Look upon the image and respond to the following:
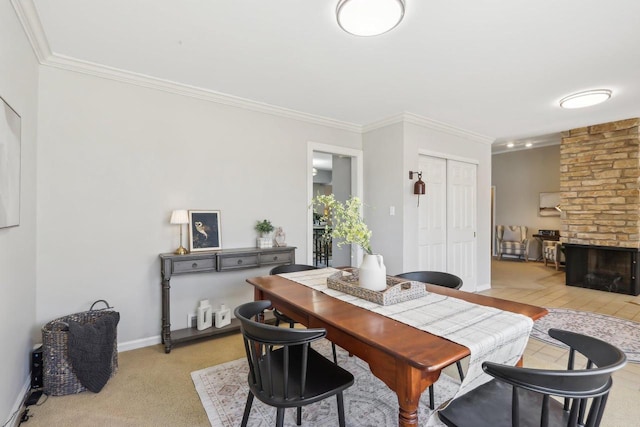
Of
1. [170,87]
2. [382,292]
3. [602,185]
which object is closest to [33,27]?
[170,87]

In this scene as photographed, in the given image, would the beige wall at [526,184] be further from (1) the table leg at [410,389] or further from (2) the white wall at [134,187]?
(1) the table leg at [410,389]

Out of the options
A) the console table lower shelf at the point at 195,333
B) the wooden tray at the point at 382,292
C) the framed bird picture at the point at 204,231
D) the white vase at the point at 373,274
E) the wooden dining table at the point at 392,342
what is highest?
the framed bird picture at the point at 204,231

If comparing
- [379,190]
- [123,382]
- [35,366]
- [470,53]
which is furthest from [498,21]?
[35,366]

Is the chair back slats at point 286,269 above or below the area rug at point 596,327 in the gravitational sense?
above

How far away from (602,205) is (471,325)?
16.8ft

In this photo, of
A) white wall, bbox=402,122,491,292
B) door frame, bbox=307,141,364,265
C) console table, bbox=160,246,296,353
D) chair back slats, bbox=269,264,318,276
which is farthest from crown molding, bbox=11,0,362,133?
chair back slats, bbox=269,264,318,276

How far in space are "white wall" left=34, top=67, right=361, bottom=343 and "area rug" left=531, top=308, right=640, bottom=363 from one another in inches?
123

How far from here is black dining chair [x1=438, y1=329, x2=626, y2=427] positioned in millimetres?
973

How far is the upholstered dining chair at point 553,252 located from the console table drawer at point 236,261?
21.4ft

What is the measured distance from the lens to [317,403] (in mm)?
2070

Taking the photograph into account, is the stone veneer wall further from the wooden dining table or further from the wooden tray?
the wooden tray

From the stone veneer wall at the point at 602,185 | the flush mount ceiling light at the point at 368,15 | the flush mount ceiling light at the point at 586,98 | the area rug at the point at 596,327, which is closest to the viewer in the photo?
the flush mount ceiling light at the point at 368,15

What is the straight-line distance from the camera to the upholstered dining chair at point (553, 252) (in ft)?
21.6

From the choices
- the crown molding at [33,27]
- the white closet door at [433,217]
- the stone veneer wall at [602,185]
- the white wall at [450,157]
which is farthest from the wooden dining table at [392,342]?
the stone veneer wall at [602,185]
